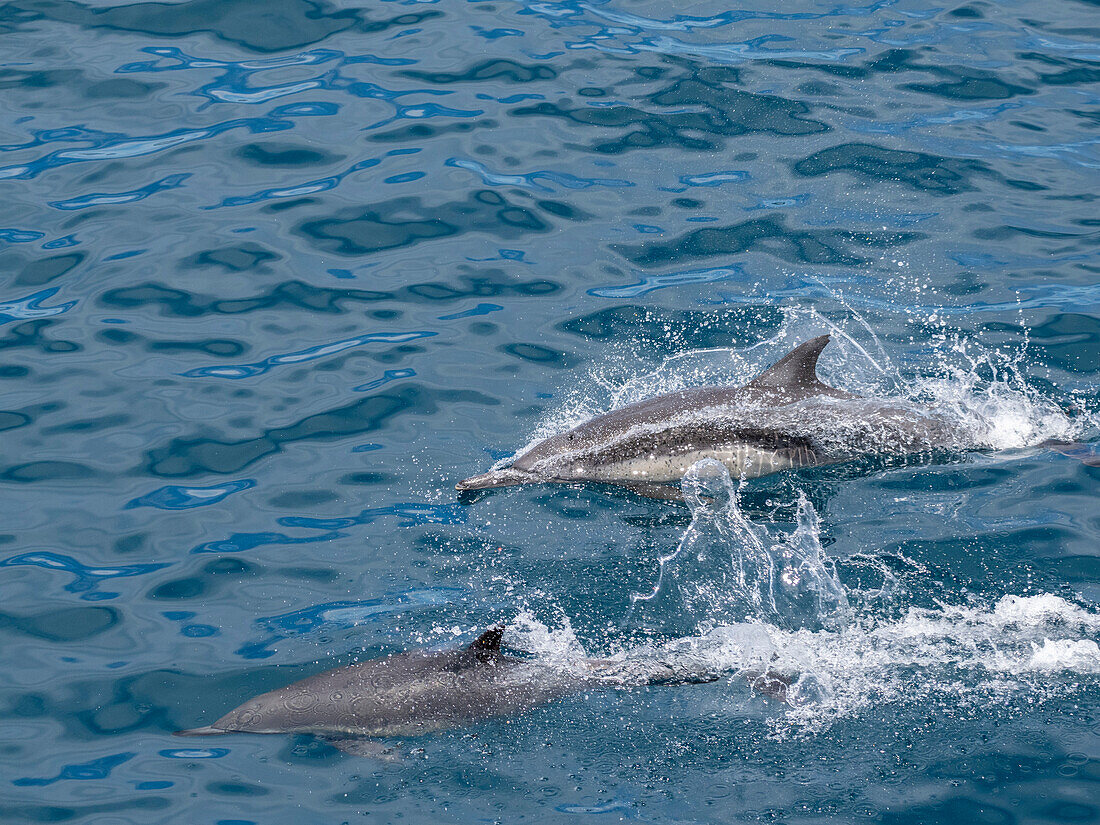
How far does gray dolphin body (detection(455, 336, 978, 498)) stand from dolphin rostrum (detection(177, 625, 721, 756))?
227cm

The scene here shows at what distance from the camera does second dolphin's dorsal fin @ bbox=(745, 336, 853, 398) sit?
364 inches

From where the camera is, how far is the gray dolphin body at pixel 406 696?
689 cm

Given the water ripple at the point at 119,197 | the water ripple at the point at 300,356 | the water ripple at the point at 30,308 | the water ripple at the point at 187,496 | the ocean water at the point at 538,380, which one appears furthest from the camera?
the water ripple at the point at 119,197

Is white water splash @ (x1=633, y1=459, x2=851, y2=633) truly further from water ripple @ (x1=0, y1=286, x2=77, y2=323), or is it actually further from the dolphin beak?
water ripple @ (x1=0, y1=286, x2=77, y2=323)

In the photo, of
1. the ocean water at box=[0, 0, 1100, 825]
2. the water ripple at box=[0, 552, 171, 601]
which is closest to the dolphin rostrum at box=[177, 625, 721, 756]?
the ocean water at box=[0, 0, 1100, 825]

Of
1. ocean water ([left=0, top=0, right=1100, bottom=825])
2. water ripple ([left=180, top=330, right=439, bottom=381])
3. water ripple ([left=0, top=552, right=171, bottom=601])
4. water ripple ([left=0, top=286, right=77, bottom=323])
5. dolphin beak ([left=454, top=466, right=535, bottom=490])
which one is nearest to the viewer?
ocean water ([left=0, top=0, right=1100, bottom=825])

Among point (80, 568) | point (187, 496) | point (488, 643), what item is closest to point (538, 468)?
point (488, 643)

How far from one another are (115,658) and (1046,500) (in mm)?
6882

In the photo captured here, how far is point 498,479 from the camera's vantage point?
A: 9141mm

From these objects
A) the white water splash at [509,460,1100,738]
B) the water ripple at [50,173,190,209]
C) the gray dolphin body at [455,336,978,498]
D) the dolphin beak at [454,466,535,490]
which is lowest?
the white water splash at [509,460,1100,738]

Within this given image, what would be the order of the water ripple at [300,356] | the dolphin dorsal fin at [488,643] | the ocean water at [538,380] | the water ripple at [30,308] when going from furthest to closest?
the water ripple at [30,308] < the water ripple at [300,356] < the dolphin dorsal fin at [488,643] < the ocean water at [538,380]

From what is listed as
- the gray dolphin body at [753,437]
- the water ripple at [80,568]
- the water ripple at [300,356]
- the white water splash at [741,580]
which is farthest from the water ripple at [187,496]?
the white water splash at [741,580]

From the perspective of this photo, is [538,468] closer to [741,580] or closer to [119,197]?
[741,580]

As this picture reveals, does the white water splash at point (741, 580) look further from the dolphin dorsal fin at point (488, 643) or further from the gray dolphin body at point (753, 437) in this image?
the dolphin dorsal fin at point (488, 643)
